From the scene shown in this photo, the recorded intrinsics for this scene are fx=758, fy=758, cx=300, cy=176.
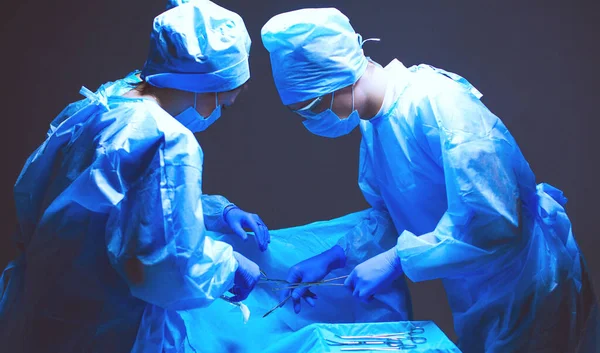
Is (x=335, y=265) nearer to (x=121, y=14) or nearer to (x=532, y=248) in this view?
(x=532, y=248)

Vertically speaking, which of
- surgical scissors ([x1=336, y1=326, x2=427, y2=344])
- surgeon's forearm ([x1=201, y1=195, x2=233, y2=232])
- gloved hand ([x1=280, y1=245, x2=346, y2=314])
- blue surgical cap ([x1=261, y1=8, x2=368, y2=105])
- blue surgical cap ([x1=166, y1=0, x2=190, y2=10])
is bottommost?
gloved hand ([x1=280, y1=245, x2=346, y2=314])

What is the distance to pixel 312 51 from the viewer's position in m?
2.10

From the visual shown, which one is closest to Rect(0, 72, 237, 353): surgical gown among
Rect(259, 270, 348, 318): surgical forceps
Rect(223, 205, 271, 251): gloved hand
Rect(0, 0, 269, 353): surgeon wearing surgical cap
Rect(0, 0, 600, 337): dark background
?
Rect(0, 0, 269, 353): surgeon wearing surgical cap

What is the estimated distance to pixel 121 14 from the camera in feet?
9.87

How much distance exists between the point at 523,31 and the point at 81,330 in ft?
6.74

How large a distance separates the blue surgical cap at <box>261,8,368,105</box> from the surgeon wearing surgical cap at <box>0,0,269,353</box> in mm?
116

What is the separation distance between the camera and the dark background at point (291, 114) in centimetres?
301

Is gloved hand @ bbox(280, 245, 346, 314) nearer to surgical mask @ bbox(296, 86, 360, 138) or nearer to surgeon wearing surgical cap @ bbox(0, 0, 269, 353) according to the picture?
surgeon wearing surgical cap @ bbox(0, 0, 269, 353)

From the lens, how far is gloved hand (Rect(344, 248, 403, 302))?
209 cm

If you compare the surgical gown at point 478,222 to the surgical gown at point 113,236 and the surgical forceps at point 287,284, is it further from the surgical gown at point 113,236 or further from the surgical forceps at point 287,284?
the surgical gown at point 113,236

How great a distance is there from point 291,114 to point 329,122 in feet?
3.21

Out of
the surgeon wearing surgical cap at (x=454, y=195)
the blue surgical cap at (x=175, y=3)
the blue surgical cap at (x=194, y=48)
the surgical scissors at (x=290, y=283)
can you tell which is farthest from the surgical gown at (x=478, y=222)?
the blue surgical cap at (x=175, y=3)

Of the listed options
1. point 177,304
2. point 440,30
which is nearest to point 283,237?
point 177,304

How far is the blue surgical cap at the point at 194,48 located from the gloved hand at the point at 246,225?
53 centimetres
